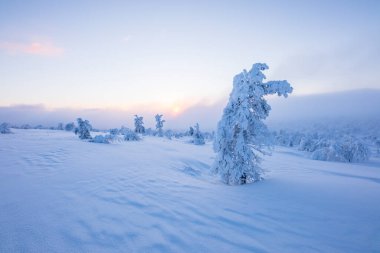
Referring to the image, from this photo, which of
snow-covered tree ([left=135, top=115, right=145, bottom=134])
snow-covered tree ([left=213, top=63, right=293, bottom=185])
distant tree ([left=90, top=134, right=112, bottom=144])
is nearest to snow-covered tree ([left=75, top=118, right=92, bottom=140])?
distant tree ([left=90, top=134, right=112, bottom=144])

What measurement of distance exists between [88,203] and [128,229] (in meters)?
2.12

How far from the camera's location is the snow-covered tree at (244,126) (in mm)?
10406

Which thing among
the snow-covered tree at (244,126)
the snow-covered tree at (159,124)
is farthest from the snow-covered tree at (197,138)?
the snow-covered tree at (244,126)

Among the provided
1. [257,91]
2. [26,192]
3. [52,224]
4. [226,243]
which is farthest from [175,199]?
[257,91]

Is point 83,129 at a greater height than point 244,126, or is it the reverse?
point 244,126

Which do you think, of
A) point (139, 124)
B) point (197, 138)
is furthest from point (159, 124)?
point (197, 138)

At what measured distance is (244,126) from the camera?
1027 centimetres

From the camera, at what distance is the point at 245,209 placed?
21.3ft

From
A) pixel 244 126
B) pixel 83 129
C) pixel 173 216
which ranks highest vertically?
pixel 244 126

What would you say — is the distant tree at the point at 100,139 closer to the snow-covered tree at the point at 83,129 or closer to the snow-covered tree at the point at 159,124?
the snow-covered tree at the point at 83,129

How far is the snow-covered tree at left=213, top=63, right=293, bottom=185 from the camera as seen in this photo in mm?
10406

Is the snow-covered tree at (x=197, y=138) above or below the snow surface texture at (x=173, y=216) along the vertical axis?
above

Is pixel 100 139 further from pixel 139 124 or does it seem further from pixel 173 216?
pixel 139 124

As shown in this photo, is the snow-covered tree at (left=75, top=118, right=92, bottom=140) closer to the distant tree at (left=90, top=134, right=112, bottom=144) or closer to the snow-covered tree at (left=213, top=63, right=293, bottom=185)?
the distant tree at (left=90, top=134, right=112, bottom=144)
